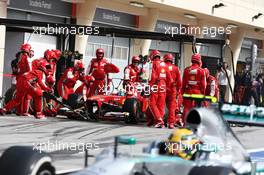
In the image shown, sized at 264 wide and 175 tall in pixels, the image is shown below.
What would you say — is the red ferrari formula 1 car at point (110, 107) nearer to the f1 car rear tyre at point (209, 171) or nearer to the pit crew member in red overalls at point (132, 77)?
the pit crew member in red overalls at point (132, 77)

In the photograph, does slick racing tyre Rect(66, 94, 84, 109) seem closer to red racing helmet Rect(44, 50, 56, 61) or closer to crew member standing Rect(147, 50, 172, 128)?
red racing helmet Rect(44, 50, 56, 61)

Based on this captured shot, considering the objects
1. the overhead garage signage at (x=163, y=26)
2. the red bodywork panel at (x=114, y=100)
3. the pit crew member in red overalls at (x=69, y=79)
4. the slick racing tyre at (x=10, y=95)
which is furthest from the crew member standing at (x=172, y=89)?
the overhead garage signage at (x=163, y=26)

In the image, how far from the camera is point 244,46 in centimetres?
3412

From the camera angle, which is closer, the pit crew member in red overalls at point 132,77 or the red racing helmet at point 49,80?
the red racing helmet at point 49,80

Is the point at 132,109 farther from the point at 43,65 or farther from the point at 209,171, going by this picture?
the point at 209,171

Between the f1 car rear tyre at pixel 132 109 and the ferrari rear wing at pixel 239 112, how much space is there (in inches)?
278

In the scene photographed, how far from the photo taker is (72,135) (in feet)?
36.6

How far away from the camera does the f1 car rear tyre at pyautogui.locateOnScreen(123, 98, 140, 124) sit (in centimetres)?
1380

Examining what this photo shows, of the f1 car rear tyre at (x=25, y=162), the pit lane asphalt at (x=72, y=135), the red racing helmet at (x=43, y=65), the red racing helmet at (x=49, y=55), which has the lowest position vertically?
the pit lane asphalt at (x=72, y=135)

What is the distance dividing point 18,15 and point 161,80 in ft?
25.0

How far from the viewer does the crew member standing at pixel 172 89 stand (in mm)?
13375

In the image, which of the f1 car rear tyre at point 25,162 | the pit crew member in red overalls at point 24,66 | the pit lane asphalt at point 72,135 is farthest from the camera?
the pit crew member in red overalls at point 24,66

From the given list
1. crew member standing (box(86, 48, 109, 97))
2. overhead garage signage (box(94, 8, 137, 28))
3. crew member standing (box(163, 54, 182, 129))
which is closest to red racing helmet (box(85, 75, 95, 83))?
crew member standing (box(86, 48, 109, 97))

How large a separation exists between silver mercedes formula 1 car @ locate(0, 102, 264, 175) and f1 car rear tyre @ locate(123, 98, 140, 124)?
6.96m
